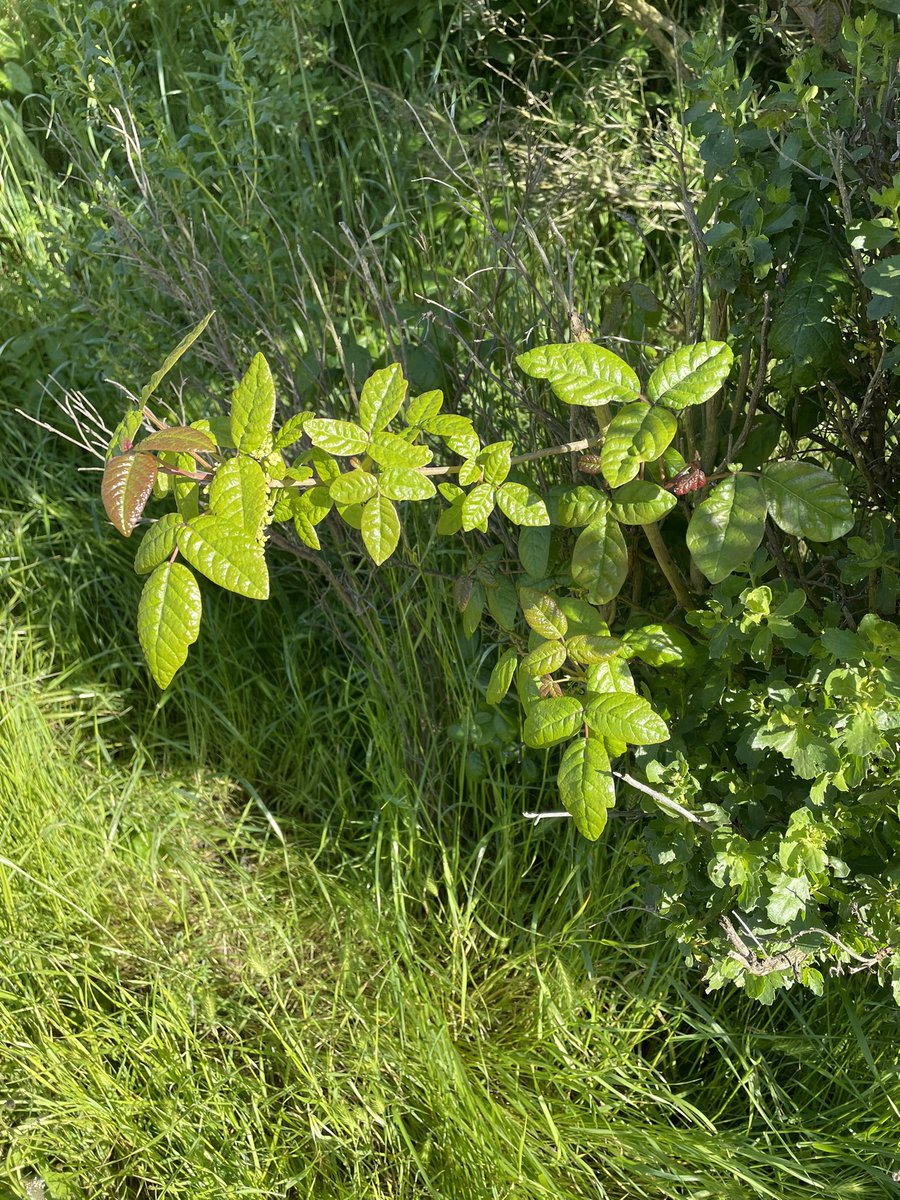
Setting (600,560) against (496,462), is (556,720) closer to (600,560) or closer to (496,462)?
(600,560)

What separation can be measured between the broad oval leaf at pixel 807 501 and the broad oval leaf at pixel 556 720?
1.10ft

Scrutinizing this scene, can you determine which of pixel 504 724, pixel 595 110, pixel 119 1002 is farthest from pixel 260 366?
pixel 595 110

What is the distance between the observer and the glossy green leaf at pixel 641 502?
134 cm

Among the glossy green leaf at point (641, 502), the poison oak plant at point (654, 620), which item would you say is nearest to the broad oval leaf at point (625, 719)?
the poison oak plant at point (654, 620)

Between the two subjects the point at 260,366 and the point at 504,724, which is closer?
the point at 260,366

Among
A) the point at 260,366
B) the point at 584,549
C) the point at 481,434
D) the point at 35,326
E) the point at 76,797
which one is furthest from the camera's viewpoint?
the point at 35,326

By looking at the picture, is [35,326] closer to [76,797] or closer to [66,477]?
[66,477]

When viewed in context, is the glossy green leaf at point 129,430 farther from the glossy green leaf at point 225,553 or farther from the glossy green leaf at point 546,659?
the glossy green leaf at point 546,659

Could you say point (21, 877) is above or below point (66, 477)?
below

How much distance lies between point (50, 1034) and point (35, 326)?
1.85 m

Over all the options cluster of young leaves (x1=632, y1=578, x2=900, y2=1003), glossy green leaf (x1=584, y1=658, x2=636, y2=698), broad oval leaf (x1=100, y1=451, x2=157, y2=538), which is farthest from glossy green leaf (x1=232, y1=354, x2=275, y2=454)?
cluster of young leaves (x1=632, y1=578, x2=900, y2=1003)

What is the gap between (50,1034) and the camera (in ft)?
6.31

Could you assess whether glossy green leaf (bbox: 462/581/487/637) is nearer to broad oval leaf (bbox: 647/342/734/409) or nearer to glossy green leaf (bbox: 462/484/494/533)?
glossy green leaf (bbox: 462/484/494/533)

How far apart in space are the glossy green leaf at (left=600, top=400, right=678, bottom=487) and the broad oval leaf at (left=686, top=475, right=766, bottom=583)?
0.10m
